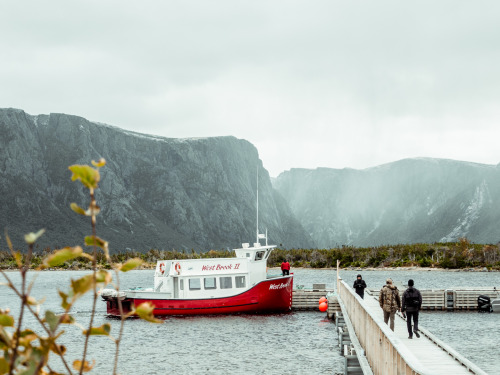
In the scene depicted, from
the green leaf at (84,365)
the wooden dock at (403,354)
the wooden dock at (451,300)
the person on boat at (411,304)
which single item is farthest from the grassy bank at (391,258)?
the green leaf at (84,365)

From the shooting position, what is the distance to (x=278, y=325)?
41.7 meters

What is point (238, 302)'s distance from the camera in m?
45.1

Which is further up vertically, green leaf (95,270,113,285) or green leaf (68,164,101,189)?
green leaf (68,164,101,189)

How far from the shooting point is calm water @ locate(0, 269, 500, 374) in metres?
29.2

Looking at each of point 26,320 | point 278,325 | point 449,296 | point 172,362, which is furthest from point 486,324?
point 26,320

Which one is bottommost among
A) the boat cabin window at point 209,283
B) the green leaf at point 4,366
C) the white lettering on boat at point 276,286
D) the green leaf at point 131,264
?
the white lettering on boat at point 276,286

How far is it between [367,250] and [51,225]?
94815 millimetres

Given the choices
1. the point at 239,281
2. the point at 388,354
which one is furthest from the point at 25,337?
the point at 239,281

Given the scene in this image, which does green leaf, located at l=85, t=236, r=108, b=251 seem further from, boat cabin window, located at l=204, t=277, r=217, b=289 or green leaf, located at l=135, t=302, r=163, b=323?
boat cabin window, located at l=204, t=277, r=217, b=289

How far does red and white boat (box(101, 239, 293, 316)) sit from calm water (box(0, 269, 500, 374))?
96cm

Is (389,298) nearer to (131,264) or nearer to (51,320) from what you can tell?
(131,264)

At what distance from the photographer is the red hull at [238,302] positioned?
1758 inches

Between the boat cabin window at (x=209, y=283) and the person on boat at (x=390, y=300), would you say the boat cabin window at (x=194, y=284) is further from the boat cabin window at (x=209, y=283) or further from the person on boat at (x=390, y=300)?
the person on boat at (x=390, y=300)

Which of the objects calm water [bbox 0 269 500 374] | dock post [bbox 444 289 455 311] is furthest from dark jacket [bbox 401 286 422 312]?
dock post [bbox 444 289 455 311]
